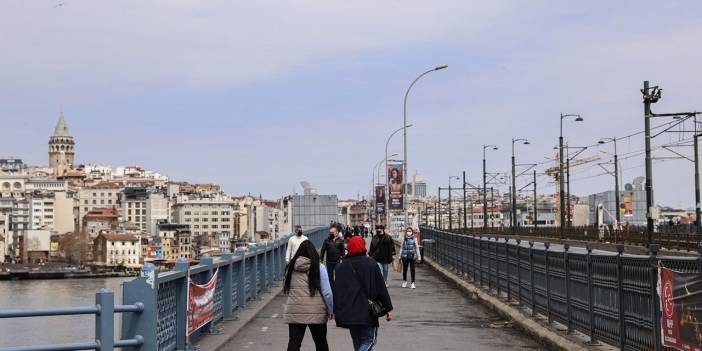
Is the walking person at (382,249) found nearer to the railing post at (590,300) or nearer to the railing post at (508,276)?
the railing post at (508,276)

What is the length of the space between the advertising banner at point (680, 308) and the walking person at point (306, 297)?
3333mm

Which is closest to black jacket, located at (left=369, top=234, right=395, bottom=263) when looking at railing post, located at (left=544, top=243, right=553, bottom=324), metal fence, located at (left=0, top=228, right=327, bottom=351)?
metal fence, located at (left=0, top=228, right=327, bottom=351)

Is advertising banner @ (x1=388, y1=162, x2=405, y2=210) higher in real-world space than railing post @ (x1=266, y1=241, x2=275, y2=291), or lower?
higher

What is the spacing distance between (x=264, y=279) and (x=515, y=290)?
755 cm

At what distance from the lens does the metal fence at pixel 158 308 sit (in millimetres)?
8648

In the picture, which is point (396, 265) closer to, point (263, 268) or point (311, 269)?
point (263, 268)

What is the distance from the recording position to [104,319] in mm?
8672

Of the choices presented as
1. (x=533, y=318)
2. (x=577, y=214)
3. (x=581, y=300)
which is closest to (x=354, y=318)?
(x=581, y=300)

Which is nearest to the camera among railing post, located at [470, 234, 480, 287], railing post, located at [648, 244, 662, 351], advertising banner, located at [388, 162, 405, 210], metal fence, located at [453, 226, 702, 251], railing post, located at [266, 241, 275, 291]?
railing post, located at [648, 244, 662, 351]

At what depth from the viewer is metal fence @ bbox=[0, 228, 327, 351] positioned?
8648 mm

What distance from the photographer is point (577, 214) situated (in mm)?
109688

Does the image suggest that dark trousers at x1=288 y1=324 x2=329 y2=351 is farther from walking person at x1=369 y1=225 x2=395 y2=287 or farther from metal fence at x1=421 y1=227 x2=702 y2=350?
walking person at x1=369 y1=225 x2=395 y2=287

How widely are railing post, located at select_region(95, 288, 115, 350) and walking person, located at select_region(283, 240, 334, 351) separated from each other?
2.27 meters

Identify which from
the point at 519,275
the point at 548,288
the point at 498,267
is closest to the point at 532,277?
the point at 548,288
